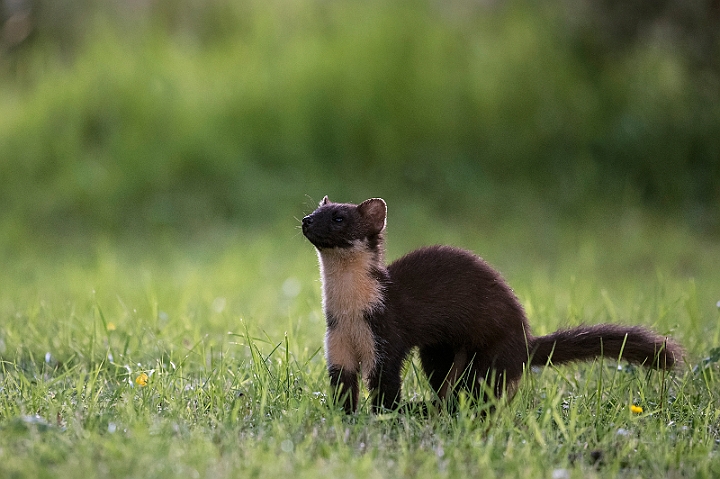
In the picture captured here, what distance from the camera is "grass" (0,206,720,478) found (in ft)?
11.3

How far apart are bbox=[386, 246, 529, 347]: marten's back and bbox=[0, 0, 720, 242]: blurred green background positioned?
17.7ft

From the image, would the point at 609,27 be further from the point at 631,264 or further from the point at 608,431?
the point at 608,431

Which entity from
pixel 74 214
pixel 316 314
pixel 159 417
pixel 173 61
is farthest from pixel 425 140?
pixel 159 417

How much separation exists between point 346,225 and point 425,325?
591 millimetres

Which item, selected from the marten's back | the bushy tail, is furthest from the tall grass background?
the marten's back

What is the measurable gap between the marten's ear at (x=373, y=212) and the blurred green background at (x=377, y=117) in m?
5.30

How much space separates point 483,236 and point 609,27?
317cm

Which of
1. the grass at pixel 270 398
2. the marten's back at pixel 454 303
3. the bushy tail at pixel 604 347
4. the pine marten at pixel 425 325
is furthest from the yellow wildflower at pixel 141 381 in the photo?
the bushy tail at pixel 604 347

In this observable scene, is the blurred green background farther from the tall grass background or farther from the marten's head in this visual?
the marten's head

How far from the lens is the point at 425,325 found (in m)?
4.31

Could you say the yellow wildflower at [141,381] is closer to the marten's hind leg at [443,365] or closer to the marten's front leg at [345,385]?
the marten's front leg at [345,385]

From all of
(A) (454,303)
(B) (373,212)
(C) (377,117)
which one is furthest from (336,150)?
(A) (454,303)

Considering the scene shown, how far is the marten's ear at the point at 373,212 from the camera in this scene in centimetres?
446

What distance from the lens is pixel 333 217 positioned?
14.4 feet
